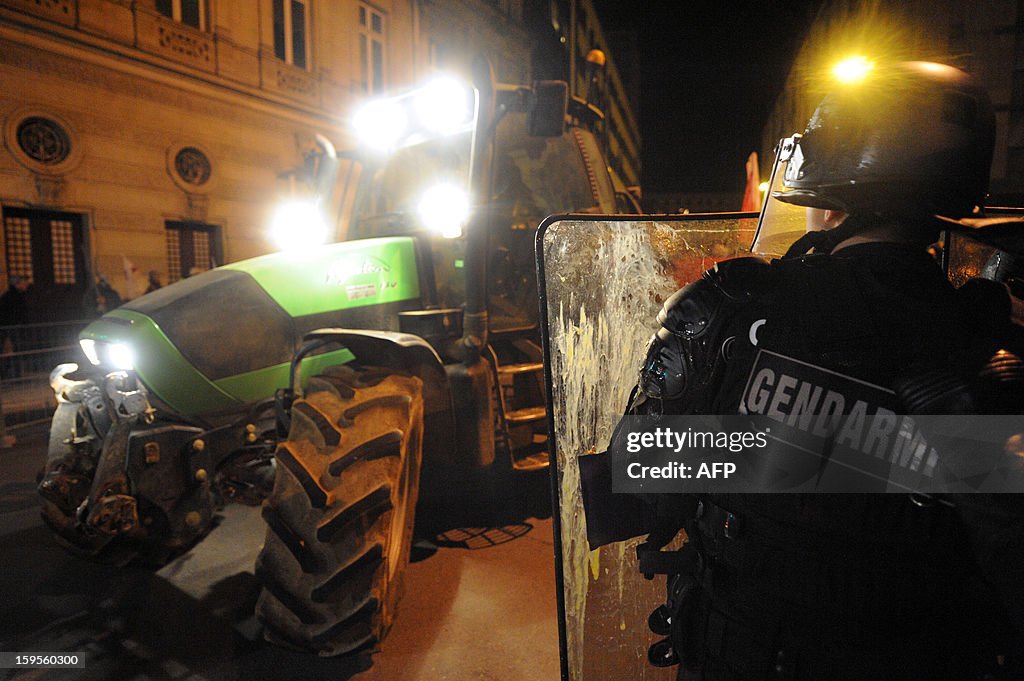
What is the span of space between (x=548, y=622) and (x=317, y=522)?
4.27 ft

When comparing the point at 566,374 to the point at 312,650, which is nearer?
the point at 566,374

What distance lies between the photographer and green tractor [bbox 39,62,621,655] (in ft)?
7.06

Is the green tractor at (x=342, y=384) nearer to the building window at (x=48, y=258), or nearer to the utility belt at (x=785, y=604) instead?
the utility belt at (x=785, y=604)

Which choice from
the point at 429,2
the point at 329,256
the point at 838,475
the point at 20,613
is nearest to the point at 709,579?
the point at 838,475

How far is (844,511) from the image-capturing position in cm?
110

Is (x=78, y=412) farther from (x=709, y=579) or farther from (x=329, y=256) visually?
(x=709, y=579)

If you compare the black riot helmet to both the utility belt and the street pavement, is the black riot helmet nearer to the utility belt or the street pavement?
the utility belt

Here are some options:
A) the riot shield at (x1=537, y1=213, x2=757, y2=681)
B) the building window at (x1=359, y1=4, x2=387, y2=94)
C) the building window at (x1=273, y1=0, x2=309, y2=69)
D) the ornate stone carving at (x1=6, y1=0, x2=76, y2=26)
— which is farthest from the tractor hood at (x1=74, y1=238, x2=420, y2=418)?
Result: the ornate stone carving at (x1=6, y1=0, x2=76, y2=26)

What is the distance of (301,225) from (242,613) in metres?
2.65

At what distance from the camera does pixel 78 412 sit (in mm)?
2805

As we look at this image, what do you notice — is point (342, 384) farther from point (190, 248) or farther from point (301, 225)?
point (190, 248)

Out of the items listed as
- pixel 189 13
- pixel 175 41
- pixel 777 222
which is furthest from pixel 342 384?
pixel 175 41

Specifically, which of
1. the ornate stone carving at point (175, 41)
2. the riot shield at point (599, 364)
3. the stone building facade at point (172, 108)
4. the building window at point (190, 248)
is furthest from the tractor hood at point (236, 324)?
the building window at point (190, 248)
